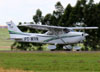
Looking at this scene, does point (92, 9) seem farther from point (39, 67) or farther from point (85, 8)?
point (39, 67)

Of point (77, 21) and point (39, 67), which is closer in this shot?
point (39, 67)

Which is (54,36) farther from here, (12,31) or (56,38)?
(12,31)

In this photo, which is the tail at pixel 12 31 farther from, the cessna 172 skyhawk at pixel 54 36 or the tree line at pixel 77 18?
the tree line at pixel 77 18

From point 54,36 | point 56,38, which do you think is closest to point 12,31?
point 54,36

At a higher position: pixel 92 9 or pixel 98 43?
pixel 92 9

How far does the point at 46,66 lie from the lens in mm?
24453

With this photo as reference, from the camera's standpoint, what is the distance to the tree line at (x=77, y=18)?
178 ft

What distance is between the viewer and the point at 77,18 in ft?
184

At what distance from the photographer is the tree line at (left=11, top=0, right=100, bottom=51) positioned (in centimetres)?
5425

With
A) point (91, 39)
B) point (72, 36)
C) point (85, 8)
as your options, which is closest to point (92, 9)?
point (85, 8)

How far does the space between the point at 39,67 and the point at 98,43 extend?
30.6 meters

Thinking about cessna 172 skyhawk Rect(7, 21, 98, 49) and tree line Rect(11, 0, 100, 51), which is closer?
cessna 172 skyhawk Rect(7, 21, 98, 49)

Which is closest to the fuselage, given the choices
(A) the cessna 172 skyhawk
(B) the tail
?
(A) the cessna 172 skyhawk

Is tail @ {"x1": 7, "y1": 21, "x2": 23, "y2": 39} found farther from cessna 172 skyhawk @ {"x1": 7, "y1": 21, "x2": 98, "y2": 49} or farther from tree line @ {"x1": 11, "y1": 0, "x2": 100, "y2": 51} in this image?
tree line @ {"x1": 11, "y1": 0, "x2": 100, "y2": 51}
